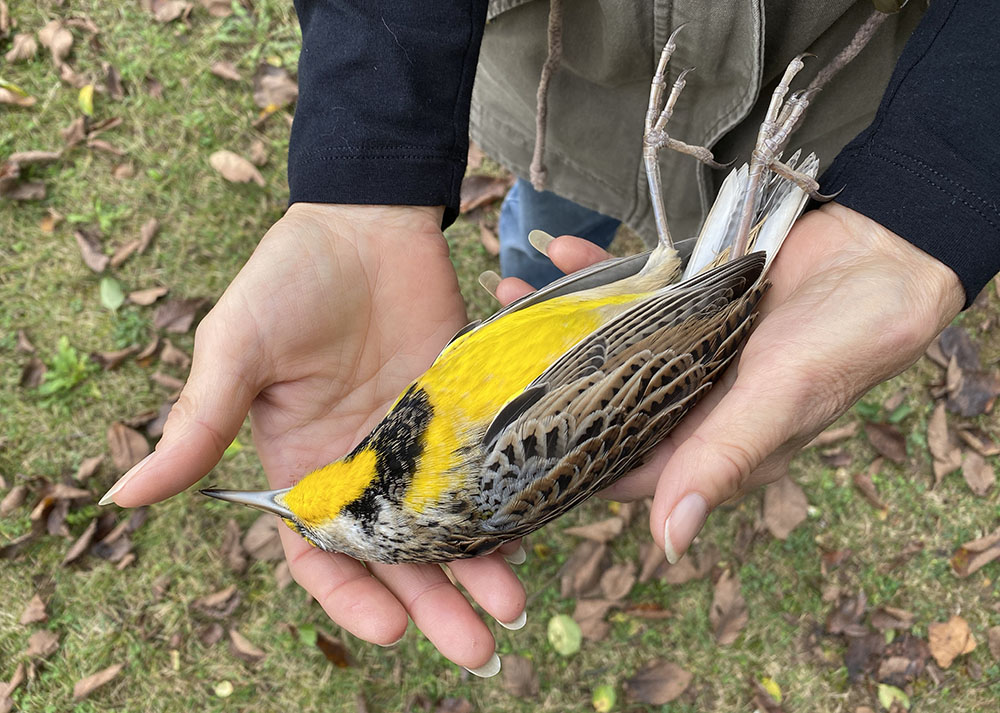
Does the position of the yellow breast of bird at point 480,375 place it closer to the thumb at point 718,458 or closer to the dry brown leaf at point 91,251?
the thumb at point 718,458

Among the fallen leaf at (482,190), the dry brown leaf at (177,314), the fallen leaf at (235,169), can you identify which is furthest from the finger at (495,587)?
the fallen leaf at (235,169)

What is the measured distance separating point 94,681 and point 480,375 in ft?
12.9

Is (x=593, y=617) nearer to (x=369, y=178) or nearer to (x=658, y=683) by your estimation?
(x=658, y=683)

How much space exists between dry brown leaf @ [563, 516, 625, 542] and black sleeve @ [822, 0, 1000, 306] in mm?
3250

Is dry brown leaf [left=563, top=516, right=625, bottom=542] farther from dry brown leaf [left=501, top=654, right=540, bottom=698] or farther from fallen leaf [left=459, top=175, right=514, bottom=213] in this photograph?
fallen leaf [left=459, top=175, right=514, bottom=213]

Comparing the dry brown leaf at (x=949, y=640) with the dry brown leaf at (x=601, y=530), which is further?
the dry brown leaf at (x=601, y=530)

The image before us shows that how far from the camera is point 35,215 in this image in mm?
6637

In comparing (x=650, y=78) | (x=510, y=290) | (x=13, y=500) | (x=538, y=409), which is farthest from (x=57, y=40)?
(x=538, y=409)

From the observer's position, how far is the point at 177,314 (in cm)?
636

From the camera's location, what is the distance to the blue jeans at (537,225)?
4.95m

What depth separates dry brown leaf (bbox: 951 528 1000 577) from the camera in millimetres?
A: 5605

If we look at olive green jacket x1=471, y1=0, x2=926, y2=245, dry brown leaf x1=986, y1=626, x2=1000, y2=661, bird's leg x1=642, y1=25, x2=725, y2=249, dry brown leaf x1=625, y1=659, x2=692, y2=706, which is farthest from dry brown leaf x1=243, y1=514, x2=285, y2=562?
dry brown leaf x1=986, y1=626, x2=1000, y2=661

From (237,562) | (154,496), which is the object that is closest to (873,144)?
(154,496)

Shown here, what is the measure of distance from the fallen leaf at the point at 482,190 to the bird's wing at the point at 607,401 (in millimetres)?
3895
